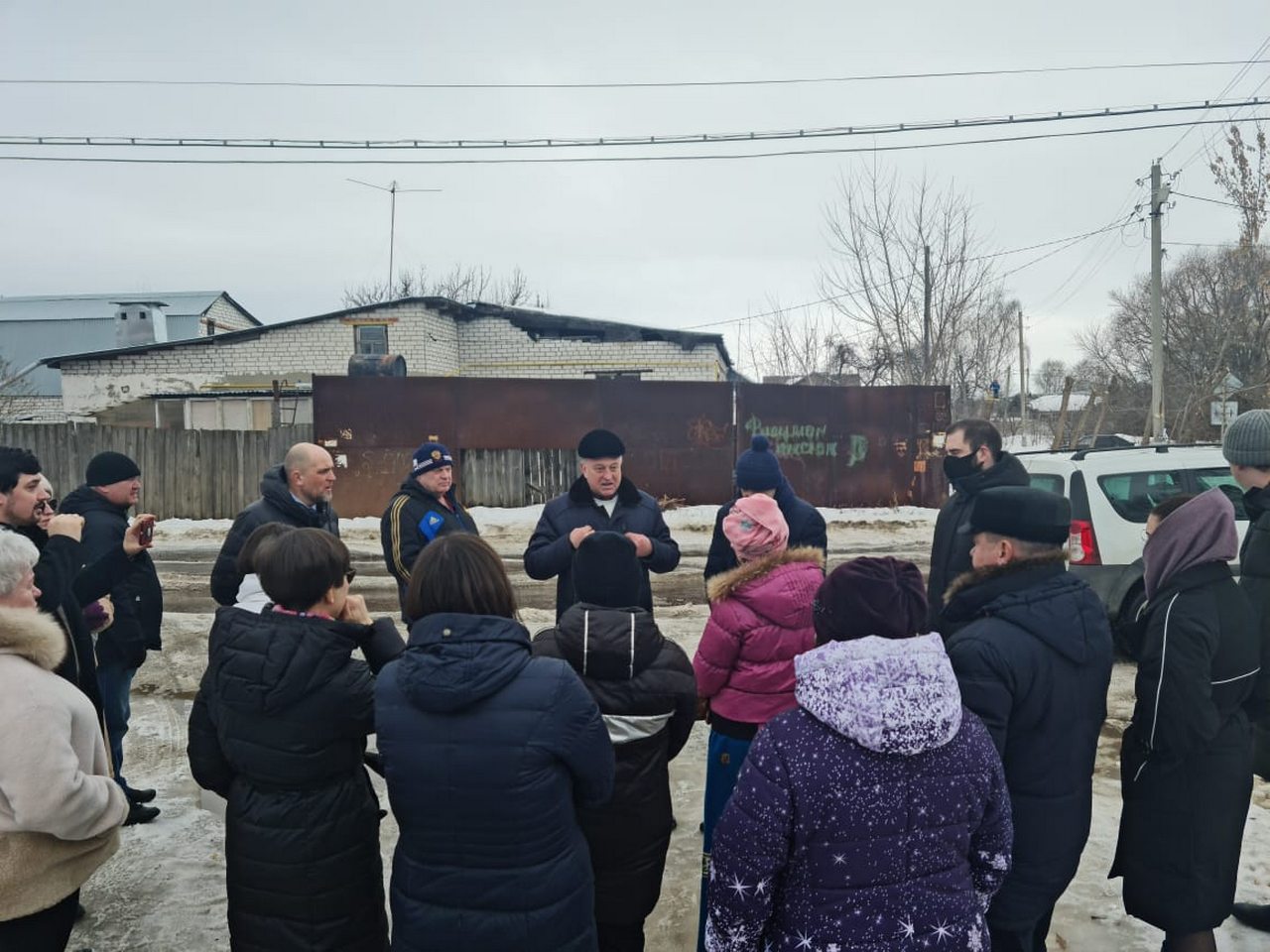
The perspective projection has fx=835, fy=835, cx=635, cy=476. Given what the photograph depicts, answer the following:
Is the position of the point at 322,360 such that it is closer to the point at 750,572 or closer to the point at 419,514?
the point at 419,514

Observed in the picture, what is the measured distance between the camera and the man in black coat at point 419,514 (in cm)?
441

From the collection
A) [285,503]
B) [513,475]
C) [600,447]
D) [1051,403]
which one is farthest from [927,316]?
[1051,403]

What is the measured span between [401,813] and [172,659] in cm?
612

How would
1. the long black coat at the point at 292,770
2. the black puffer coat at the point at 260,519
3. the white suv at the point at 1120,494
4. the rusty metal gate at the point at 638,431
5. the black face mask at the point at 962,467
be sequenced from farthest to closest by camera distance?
1. the rusty metal gate at the point at 638,431
2. the white suv at the point at 1120,494
3. the black face mask at the point at 962,467
4. the black puffer coat at the point at 260,519
5. the long black coat at the point at 292,770

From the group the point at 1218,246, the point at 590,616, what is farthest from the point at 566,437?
the point at 1218,246

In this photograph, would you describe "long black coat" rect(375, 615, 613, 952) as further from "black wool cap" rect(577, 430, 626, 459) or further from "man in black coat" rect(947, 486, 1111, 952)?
"black wool cap" rect(577, 430, 626, 459)

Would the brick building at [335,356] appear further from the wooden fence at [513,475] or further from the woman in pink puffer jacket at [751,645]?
the woman in pink puffer jacket at [751,645]

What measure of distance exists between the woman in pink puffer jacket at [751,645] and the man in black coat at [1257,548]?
1614mm

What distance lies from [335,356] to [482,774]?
21.5 metres

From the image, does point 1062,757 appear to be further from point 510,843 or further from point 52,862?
point 52,862

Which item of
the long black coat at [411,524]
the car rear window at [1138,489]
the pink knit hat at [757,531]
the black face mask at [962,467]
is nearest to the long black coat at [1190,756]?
the pink knit hat at [757,531]

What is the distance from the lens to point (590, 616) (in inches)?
100

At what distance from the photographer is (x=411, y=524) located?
174 inches

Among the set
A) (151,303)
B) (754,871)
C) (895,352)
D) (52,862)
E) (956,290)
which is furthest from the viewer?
(151,303)
